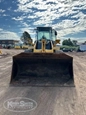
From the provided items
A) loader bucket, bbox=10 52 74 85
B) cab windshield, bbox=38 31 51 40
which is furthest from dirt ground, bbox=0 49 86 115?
cab windshield, bbox=38 31 51 40

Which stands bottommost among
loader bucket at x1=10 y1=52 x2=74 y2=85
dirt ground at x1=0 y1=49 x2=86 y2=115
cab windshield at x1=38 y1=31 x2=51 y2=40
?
dirt ground at x1=0 y1=49 x2=86 y2=115

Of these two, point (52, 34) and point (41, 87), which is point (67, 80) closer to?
point (41, 87)

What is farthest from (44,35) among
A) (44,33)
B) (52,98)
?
(52,98)

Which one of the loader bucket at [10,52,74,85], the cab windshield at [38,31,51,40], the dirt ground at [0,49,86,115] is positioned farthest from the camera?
the cab windshield at [38,31,51,40]

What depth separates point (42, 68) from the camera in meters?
5.90

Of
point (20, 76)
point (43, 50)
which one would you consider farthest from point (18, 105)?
point (43, 50)

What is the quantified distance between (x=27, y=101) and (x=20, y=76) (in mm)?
1861

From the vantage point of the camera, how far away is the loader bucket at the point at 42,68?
5617mm

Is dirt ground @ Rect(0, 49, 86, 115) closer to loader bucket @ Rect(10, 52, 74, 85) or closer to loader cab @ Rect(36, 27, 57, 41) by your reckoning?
loader bucket @ Rect(10, 52, 74, 85)

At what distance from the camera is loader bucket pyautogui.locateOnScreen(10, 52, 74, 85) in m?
5.62

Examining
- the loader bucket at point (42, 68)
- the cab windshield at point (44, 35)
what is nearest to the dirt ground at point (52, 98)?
the loader bucket at point (42, 68)

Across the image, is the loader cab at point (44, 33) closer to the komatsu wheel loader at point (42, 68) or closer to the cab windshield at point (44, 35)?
the cab windshield at point (44, 35)

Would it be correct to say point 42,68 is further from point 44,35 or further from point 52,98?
point 44,35

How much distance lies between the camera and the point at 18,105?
3830mm
